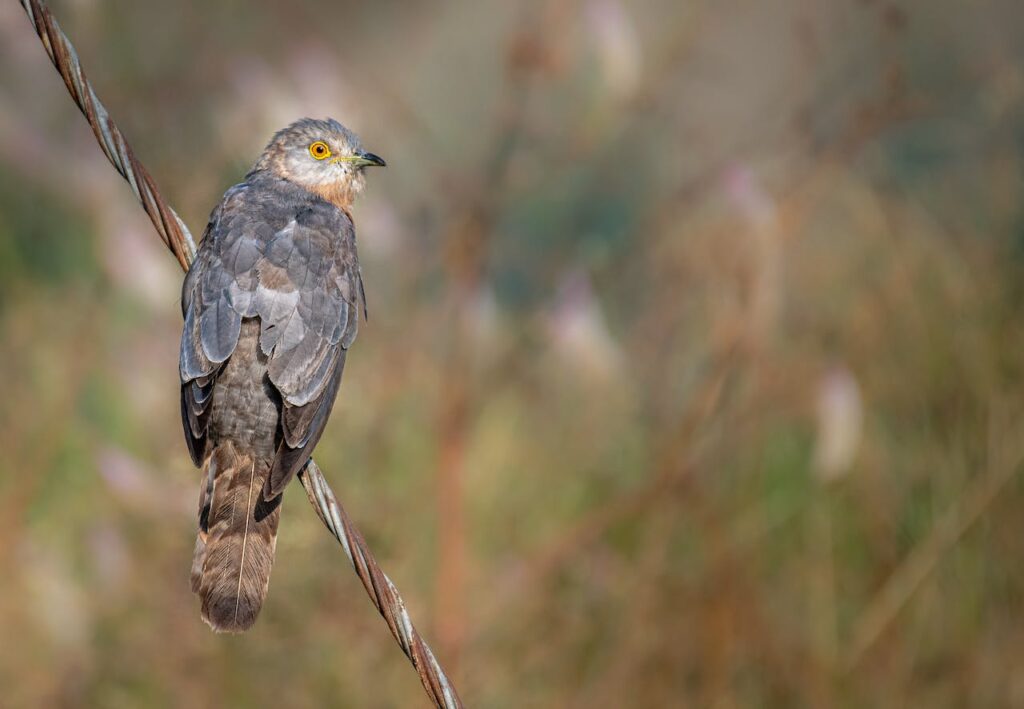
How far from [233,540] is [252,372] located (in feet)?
1.63

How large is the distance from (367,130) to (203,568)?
263cm

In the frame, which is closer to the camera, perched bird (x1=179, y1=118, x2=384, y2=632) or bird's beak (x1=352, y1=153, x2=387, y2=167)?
perched bird (x1=179, y1=118, x2=384, y2=632)

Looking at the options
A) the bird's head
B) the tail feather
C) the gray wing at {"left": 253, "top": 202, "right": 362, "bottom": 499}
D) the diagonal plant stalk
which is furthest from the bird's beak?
the diagonal plant stalk

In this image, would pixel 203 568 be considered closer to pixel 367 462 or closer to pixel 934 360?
pixel 367 462

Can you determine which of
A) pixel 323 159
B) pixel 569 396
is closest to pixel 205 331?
pixel 323 159

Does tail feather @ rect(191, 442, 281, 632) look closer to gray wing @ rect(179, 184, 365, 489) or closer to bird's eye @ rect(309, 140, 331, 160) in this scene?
gray wing @ rect(179, 184, 365, 489)

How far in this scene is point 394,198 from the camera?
7.41m

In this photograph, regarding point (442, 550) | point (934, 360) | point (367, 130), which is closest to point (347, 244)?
point (367, 130)

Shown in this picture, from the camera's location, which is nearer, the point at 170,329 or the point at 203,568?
the point at 203,568

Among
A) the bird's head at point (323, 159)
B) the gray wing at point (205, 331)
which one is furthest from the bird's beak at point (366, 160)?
the gray wing at point (205, 331)

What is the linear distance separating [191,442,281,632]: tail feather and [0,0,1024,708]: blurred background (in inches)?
62.8

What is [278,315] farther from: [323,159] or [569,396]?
[569,396]

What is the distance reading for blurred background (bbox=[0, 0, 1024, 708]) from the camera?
17.6 ft

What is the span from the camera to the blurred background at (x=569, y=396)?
536 centimetres
